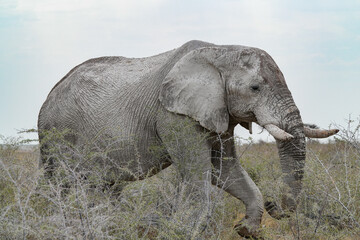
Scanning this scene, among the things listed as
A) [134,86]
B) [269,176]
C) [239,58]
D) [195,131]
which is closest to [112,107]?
[134,86]

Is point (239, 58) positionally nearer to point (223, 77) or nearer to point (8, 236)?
point (223, 77)

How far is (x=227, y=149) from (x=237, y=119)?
61 cm

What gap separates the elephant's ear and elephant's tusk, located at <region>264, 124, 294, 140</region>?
0.57 m

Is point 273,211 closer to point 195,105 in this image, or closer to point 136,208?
point 195,105

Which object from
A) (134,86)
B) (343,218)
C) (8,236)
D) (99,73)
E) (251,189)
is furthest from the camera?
(99,73)

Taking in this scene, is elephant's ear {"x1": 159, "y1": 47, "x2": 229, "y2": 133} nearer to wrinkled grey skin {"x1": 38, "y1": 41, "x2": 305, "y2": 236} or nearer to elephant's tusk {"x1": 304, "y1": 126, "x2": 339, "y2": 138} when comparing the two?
wrinkled grey skin {"x1": 38, "y1": 41, "x2": 305, "y2": 236}

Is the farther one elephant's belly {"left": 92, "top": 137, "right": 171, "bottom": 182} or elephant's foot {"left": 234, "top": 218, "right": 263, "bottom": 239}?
elephant's belly {"left": 92, "top": 137, "right": 171, "bottom": 182}

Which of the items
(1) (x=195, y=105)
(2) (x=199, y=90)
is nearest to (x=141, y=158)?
(1) (x=195, y=105)

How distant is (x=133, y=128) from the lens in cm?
695

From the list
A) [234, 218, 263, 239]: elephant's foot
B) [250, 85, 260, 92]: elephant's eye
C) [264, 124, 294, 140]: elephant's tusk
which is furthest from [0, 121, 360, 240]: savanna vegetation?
[250, 85, 260, 92]: elephant's eye

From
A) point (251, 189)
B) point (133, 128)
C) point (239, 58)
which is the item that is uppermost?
point (239, 58)

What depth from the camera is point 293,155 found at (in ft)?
19.9

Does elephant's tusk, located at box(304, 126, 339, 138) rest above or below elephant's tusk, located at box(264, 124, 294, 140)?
below

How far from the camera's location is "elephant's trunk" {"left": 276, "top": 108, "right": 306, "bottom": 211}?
→ 19.2ft
